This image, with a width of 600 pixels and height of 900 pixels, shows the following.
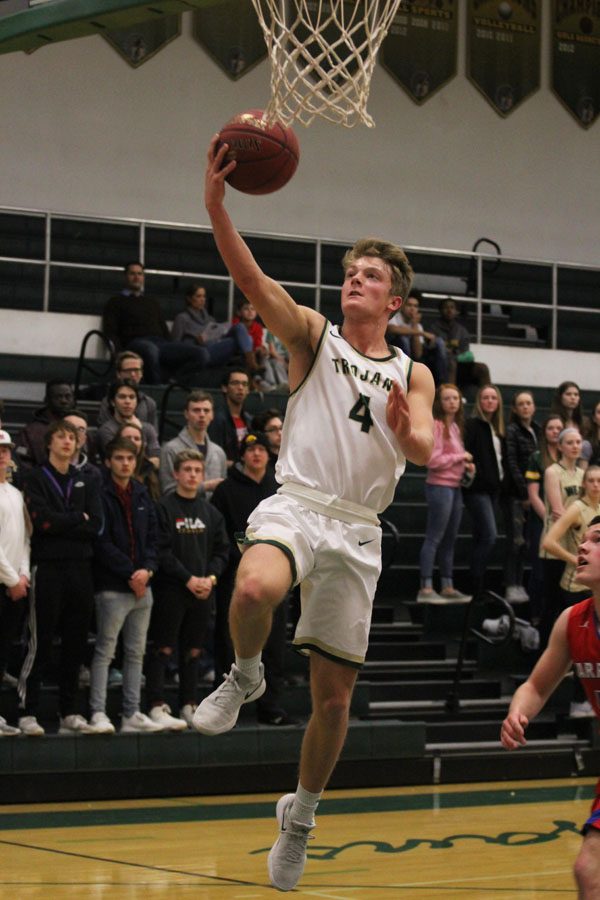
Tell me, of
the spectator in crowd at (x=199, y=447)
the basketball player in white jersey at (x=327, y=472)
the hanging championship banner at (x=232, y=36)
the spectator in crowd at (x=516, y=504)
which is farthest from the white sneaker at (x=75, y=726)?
the hanging championship banner at (x=232, y=36)

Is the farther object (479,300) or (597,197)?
(597,197)

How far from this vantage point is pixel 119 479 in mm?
9469

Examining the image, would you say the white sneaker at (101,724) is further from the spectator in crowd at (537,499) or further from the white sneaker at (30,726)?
the spectator in crowd at (537,499)

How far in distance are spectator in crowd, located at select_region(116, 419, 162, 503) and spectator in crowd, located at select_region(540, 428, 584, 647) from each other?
3064 mm

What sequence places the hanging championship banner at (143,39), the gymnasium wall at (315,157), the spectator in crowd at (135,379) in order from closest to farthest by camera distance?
the spectator in crowd at (135,379), the gymnasium wall at (315,157), the hanging championship banner at (143,39)

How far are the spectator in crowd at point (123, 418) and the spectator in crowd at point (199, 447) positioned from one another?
0.40ft

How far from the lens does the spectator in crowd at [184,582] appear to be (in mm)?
9344

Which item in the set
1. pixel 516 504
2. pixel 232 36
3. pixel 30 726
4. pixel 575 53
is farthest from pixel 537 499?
pixel 575 53

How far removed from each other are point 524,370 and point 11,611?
9783 millimetres

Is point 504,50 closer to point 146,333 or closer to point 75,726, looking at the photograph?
point 146,333

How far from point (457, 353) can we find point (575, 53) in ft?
23.5

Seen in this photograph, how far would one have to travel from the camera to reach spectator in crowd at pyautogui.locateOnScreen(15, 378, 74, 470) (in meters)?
10.2

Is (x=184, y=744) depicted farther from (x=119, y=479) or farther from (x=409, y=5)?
(x=409, y=5)

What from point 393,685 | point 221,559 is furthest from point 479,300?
point 221,559
